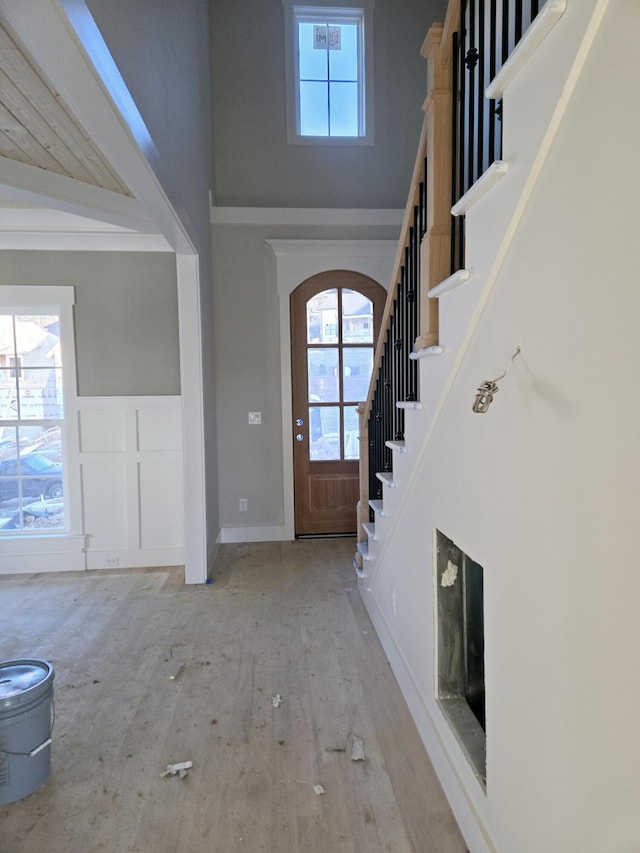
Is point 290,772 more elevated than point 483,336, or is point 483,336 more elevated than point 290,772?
point 483,336

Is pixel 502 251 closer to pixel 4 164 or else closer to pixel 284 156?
pixel 4 164

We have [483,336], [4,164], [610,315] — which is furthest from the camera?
[4,164]

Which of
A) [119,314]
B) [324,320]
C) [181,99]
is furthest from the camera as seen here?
[324,320]

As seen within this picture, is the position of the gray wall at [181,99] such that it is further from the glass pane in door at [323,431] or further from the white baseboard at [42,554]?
the white baseboard at [42,554]

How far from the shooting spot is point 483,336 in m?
1.43

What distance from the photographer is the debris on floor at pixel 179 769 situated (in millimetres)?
1906

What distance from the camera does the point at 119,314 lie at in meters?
3.99

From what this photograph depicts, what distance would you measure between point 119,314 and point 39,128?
81.7 inches

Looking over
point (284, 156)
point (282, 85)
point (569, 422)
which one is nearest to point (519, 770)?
point (569, 422)

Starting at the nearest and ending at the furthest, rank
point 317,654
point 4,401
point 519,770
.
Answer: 1. point 519,770
2. point 317,654
3. point 4,401

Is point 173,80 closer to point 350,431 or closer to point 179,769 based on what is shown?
point 350,431

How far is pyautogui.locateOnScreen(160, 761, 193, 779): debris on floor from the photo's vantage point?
6.25 feet

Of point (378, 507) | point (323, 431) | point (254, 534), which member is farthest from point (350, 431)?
point (378, 507)

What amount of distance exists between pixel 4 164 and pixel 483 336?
218 centimetres
